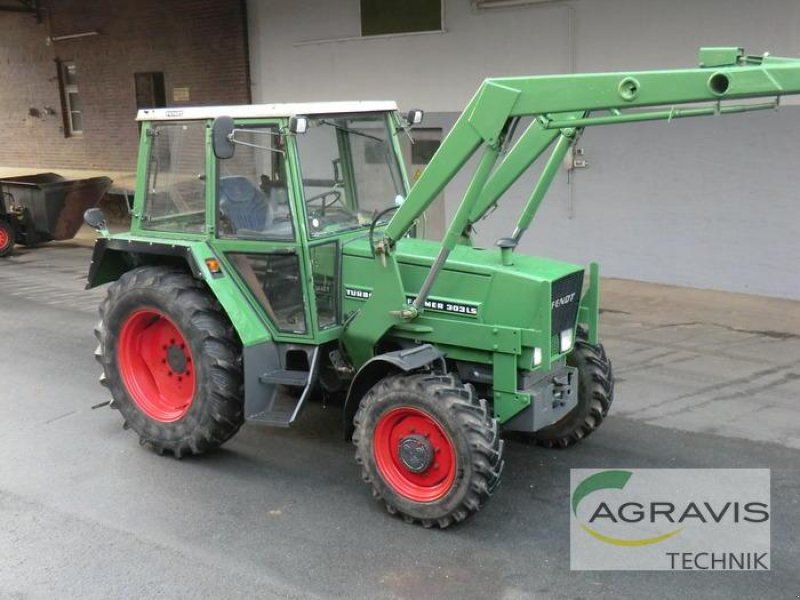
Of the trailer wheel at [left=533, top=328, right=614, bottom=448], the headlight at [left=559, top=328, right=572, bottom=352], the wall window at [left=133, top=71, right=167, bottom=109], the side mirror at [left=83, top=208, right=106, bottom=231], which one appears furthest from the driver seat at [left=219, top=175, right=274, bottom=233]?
the wall window at [left=133, top=71, right=167, bottom=109]

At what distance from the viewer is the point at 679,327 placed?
8484 mm

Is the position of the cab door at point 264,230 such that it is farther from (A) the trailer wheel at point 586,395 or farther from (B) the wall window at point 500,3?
(B) the wall window at point 500,3

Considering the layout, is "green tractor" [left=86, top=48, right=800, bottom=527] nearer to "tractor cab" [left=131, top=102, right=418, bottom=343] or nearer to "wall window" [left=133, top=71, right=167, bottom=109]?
"tractor cab" [left=131, top=102, right=418, bottom=343]

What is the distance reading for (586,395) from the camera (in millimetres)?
5211

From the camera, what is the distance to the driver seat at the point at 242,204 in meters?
5.08

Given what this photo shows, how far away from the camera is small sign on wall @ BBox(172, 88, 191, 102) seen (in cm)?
1523

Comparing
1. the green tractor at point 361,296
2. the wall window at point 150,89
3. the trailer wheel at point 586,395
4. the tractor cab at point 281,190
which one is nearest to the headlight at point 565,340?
the green tractor at point 361,296

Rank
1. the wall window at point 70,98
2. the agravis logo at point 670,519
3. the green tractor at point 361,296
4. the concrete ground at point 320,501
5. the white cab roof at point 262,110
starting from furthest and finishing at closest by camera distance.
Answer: the wall window at point 70,98, the white cab roof at point 262,110, the green tractor at point 361,296, the agravis logo at point 670,519, the concrete ground at point 320,501

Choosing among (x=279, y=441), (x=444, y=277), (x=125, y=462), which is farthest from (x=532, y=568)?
(x=125, y=462)

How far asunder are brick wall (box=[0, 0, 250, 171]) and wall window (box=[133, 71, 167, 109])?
0.13 m

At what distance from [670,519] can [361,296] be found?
2121 millimetres

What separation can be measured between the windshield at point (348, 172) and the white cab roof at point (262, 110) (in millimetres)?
63

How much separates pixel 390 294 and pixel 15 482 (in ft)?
8.57

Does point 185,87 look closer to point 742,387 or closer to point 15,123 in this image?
point 15,123
